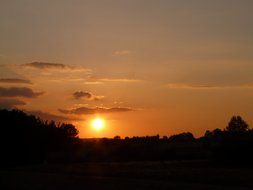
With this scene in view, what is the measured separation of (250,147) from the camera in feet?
244

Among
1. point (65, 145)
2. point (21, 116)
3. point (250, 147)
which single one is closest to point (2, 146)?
point (21, 116)

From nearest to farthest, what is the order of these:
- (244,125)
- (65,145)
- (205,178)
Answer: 1. (205,178)
2. (65,145)
3. (244,125)

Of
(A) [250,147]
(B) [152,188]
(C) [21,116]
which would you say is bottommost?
(B) [152,188]

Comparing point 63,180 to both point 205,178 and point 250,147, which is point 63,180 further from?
point 250,147

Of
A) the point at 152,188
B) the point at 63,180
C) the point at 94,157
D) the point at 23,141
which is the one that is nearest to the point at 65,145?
the point at 94,157

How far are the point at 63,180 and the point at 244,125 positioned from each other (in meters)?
94.9

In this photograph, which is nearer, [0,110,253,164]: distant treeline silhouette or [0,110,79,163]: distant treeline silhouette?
[0,110,253,164]: distant treeline silhouette

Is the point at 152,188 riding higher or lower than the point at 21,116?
lower

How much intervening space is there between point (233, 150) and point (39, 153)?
35611mm

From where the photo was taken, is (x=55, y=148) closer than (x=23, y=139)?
No

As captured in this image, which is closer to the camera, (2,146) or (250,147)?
(250,147)

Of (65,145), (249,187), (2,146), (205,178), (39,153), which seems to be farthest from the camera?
(65,145)

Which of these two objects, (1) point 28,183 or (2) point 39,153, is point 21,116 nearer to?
(2) point 39,153

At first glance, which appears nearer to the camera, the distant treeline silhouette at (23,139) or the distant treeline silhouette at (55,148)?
the distant treeline silhouette at (55,148)
